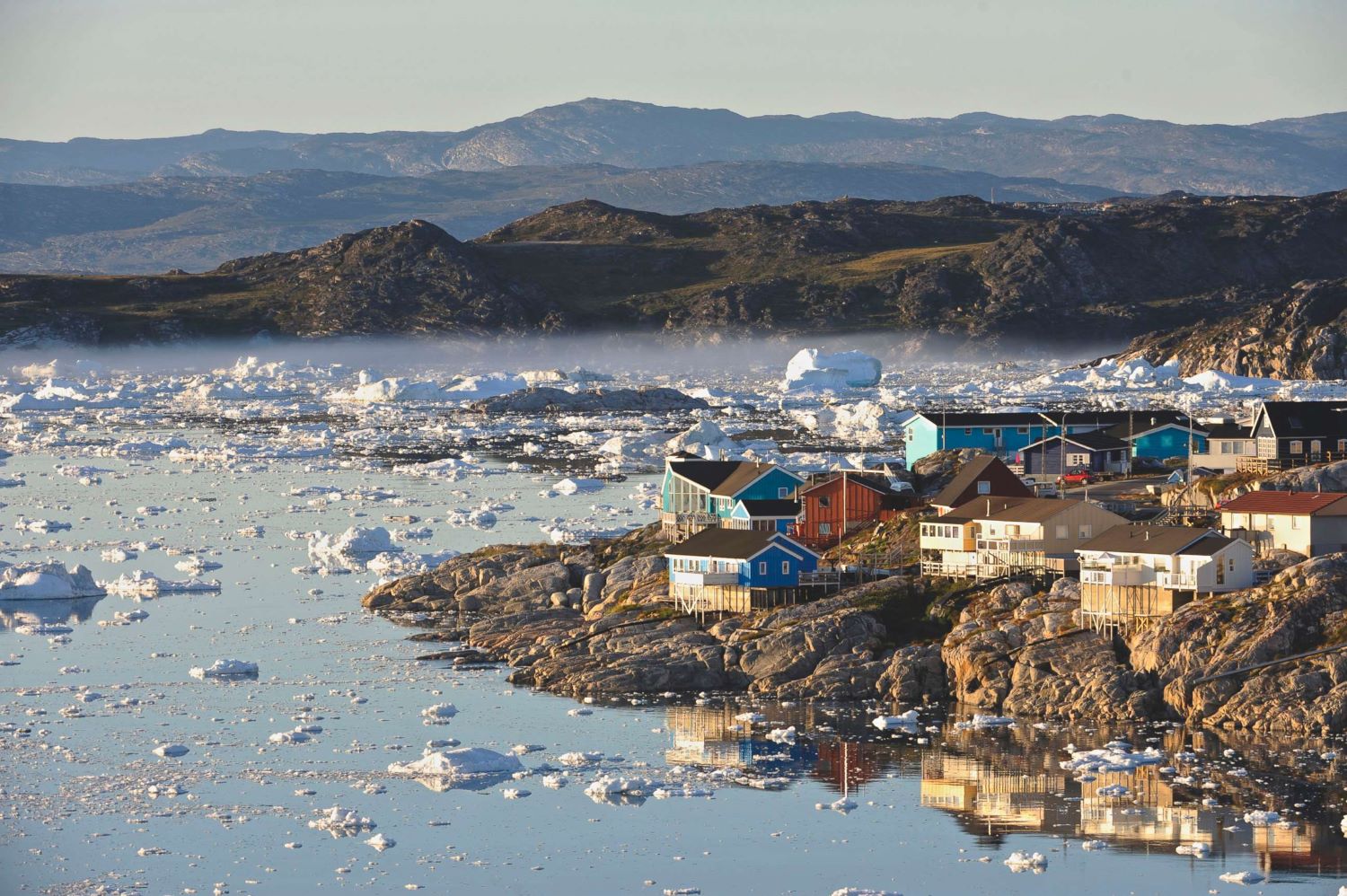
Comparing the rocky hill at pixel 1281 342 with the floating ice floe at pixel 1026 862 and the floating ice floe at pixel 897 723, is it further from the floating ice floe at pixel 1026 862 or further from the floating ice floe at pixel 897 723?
the floating ice floe at pixel 1026 862

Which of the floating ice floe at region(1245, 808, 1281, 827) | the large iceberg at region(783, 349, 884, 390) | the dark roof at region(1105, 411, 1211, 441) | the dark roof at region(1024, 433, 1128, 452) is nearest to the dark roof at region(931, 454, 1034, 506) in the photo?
the dark roof at region(1024, 433, 1128, 452)

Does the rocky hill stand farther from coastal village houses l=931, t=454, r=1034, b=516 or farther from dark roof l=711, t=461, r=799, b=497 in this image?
coastal village houses l=931, t=454, r=1034, b=516

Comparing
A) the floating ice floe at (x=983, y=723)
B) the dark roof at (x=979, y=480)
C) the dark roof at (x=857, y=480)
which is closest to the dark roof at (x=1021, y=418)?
the dark roof at (x=857, y=480)

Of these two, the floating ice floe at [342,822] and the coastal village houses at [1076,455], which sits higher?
the coastal village houses at [1076,455]

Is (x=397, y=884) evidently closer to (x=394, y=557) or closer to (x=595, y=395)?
(x=394, y=557)

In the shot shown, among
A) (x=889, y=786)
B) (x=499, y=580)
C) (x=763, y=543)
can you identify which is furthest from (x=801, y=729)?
(x=499, y=580)

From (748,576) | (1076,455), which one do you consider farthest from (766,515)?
(1076,455)

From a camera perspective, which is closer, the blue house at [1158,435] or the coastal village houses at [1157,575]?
the coastal village houses at [1157,575]
